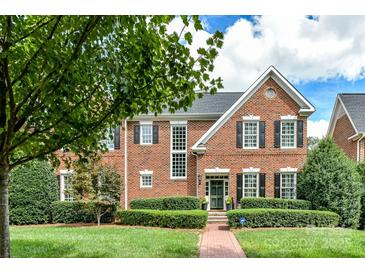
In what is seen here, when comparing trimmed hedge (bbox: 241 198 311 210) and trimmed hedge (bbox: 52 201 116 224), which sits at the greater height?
trimmed hedge (bbox: 241 198 311 210)

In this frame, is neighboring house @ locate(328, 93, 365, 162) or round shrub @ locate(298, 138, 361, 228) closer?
round shrub @ locate(298, 138, 361, 228)

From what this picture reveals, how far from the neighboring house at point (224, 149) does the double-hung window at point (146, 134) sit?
0.15 feet

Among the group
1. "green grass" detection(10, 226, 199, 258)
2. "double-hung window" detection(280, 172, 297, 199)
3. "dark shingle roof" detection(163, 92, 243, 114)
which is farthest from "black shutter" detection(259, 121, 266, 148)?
"green grass" detection(10, 226, 199, 258)

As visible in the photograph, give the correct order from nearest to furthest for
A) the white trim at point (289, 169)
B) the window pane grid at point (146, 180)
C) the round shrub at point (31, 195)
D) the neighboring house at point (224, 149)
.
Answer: the round shrub at point (31, 195) < the white trim at point (289, 169) < the neighboring house at point (224, 149) < the window pane grid at point (146, 180)

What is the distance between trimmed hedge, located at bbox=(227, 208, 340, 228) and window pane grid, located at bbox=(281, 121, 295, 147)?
12.0ft

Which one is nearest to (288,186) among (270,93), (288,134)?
(288,134)

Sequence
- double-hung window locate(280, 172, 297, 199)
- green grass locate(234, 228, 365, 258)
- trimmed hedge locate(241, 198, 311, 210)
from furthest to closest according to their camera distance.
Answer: double-hung window locate(280, 172, 297, 199) → trimmed hedge locate(241, 198, 311, 210) → green grass locate(234, 228, 365, 258)

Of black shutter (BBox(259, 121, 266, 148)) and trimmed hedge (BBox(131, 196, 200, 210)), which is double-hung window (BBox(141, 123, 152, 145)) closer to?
trimmed hedge (BBox(131, 196, 200, 210))

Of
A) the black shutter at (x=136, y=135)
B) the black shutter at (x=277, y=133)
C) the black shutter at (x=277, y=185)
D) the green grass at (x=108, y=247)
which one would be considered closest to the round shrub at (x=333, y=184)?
the black shutter at (x=277, y=185)

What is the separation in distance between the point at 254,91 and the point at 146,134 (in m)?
5.08

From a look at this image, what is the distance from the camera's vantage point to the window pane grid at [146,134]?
45.1ft

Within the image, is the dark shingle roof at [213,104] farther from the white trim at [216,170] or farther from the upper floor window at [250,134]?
the white trim at [216,170]

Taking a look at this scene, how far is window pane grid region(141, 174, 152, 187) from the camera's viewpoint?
541 inches
